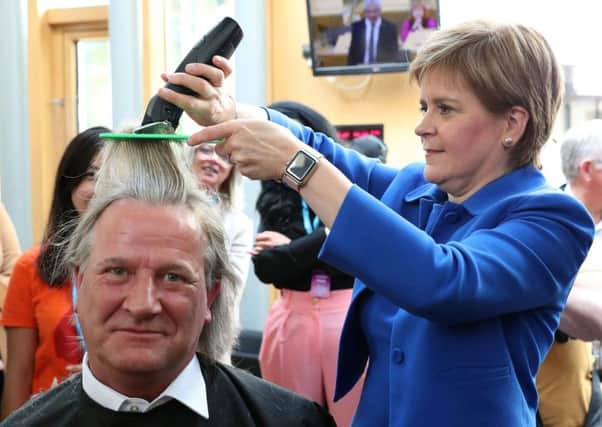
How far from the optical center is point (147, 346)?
144 centimetres

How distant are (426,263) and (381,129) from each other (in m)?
3.94

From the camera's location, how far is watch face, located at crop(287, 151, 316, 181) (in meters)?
1.36

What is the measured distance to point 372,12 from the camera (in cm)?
497

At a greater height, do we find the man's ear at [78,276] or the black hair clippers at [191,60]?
the black hair clippers at [191,60]

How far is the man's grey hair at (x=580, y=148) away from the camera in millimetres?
2596

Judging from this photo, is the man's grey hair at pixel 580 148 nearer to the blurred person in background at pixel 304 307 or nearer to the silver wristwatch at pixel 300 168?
the blurred person in background at pixel 304 307

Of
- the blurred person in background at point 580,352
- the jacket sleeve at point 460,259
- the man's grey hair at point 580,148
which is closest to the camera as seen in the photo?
the jacket sleeve at point 460,259

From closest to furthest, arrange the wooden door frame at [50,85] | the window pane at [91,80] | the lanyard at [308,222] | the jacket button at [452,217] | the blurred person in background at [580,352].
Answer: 1. the jacket button at [452,217]
2. the blurred person in background at [580,352]
3. the lanyard at [308,222]
4. the wooden door frame at [50,85]
5. the window pane at [91,80]

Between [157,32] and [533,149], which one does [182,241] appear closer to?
[533,149]

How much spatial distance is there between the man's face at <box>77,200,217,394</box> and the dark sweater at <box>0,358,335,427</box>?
2.7 inches

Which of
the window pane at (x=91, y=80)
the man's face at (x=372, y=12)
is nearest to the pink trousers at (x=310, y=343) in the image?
the man's face at (x=372, y=12)

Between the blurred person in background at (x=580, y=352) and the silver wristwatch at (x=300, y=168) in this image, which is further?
the blurred person in background at (x=580, y=352)

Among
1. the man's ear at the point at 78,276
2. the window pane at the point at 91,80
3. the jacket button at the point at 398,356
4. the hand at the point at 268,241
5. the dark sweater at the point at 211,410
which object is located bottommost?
the dark sweater at the point at 211,410

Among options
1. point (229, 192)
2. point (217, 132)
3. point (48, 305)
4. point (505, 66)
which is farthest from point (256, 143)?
point (229, 192)
